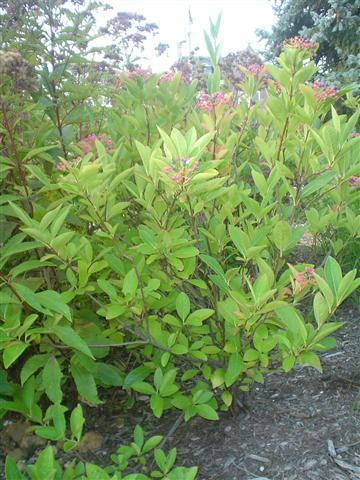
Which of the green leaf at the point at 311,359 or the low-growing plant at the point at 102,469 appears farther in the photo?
the green leaf at the point at 311,359

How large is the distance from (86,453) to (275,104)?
144 centimetres

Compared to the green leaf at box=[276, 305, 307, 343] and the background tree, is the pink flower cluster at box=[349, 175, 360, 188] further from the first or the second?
the background tree

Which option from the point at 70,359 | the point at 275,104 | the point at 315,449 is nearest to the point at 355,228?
the point at 275,104

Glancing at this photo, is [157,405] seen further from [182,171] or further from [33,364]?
[182,171]

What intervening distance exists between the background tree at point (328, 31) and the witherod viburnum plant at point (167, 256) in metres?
7.42

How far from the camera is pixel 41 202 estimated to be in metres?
1.97

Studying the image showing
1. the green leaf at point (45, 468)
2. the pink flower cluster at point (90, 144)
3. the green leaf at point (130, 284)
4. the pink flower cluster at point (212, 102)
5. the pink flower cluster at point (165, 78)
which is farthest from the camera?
the pink flower cluster at point (165, 78)

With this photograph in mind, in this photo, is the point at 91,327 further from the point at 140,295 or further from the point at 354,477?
the point at 354,477

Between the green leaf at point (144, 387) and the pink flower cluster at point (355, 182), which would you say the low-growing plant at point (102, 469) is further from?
the pink flower cluster at point (355, 182)

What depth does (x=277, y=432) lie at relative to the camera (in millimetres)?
1867

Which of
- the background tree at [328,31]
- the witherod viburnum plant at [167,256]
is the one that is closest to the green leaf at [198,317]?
the witherod viburnum plant at [167,256]

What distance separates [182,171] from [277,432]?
3.57 feet

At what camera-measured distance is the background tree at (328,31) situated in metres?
9.02

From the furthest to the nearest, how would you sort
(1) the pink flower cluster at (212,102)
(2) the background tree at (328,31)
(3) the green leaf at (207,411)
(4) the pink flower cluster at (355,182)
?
(2) the background tree at (328,31) → (4) the pink flower cluster at (355,182) → (1) the pink flower cluster at (212,102) → (3) the green leaf at (207,411)
